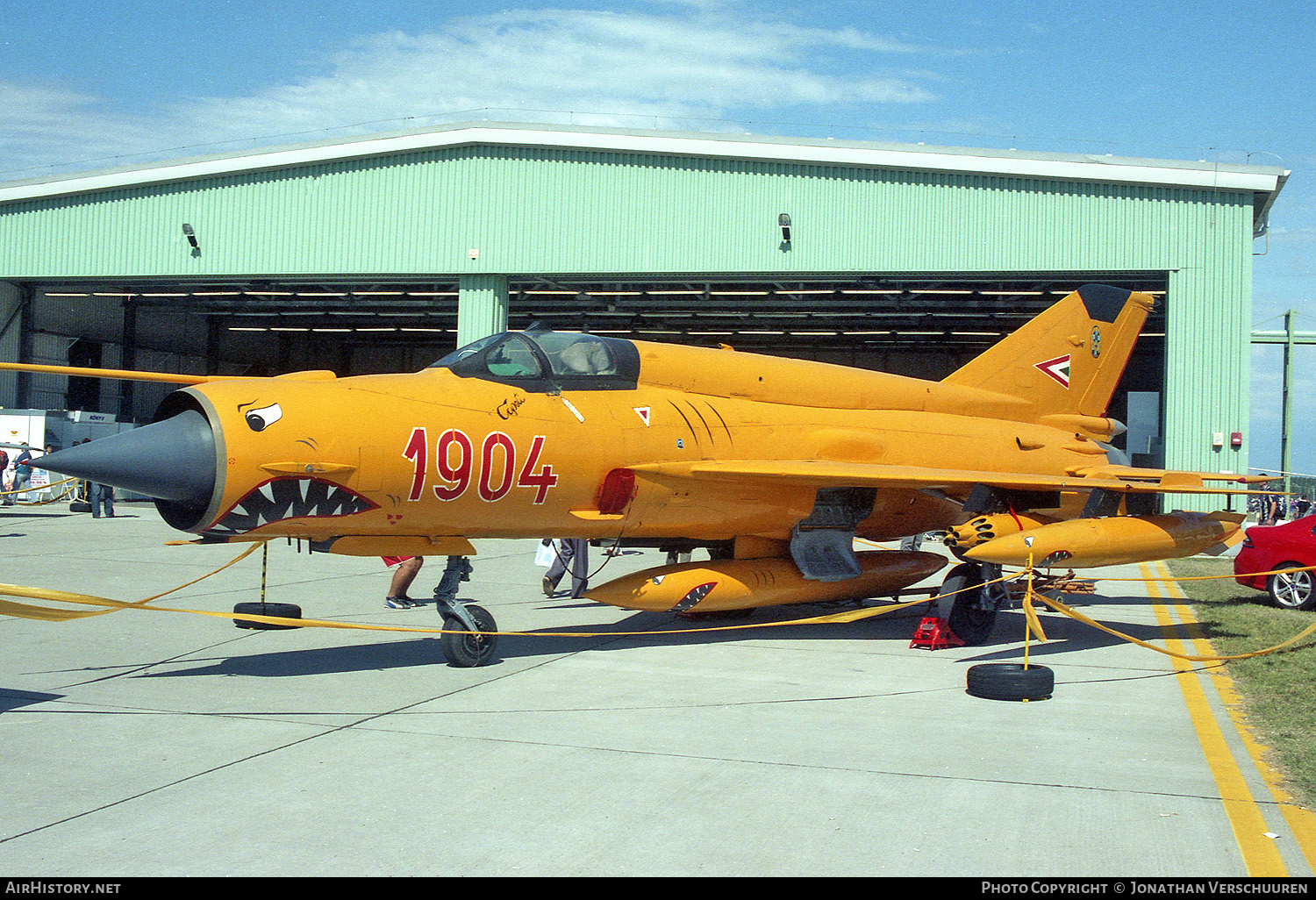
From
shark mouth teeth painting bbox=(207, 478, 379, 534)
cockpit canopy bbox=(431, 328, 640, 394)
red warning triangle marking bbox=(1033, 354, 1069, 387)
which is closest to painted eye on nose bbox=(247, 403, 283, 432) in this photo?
shark mouth teeth painting bbox=(207, 478, 379, 534)

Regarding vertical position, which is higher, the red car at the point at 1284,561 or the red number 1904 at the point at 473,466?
the red number 1904 at the point at 473,466

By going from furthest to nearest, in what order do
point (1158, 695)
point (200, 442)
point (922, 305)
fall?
point (922, 305) < point (1158, 695) < point (200, 442)

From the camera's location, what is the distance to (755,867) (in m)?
4.17

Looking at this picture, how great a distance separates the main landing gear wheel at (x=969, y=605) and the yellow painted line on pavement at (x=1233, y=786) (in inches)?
68.4

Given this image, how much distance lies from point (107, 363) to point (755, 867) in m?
→ 45.6

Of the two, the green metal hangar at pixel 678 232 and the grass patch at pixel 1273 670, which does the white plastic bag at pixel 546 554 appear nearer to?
the grass patch at pixel 1273 670

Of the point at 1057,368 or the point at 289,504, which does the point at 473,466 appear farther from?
the point at 1057,368

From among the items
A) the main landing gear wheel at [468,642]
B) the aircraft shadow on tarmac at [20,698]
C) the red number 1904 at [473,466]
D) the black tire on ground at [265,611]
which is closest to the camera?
the aircraft shadow on tarmac at [20,698]

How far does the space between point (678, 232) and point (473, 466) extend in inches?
668

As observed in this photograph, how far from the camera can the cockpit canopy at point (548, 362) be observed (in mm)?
8695

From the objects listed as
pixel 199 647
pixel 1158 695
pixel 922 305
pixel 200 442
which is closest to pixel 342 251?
pixel 922 305

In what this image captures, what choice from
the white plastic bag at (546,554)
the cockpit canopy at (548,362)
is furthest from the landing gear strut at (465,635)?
the white plastic bag at (546,554)

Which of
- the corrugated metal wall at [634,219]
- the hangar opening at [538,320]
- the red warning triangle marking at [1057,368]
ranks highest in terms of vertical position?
the corrugated metal wall at [634,219]
